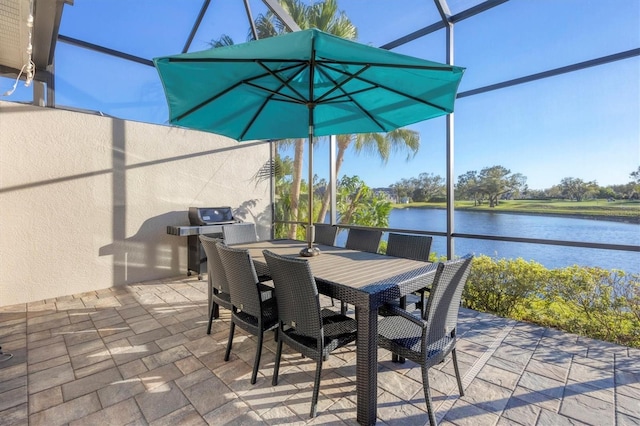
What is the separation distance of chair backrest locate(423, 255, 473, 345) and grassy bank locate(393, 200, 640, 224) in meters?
2.74

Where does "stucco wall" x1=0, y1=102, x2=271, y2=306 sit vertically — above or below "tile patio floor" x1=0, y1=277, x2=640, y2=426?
above

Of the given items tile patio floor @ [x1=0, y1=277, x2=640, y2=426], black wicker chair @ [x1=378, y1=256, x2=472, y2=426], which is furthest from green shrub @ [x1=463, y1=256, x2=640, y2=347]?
black wicker chair @ [x1=378, y1=256, x2=472, y2=426]

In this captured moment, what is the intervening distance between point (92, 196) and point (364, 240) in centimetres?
438

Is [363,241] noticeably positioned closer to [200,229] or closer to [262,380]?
[262,380]

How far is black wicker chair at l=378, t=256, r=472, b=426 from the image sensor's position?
1.94 metres

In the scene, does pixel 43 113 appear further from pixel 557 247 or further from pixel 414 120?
pixel 557 247

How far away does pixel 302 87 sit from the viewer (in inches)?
129

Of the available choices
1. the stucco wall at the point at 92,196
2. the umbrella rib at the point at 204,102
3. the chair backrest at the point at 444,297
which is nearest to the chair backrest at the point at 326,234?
the umbrella rib at the point at 204,102

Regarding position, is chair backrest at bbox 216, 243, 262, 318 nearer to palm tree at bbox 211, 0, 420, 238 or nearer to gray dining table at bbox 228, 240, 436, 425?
gray dining table at bbox 228, 240, 436, 425

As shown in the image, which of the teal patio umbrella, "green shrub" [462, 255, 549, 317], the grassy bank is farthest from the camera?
"green shrub" [462, 255, 549, 317]

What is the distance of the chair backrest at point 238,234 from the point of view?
13.0 feet

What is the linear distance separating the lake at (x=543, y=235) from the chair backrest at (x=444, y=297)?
1.93m

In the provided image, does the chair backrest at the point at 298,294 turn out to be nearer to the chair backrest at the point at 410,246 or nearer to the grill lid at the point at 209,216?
the chair backrest at the point at 410,246

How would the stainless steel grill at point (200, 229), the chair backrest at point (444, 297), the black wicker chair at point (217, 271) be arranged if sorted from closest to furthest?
1. the chair backrest at point (444, 297)
2. the black wicker chair at point (217, 271)
3. the stainless steel grill at point (200, 229)
